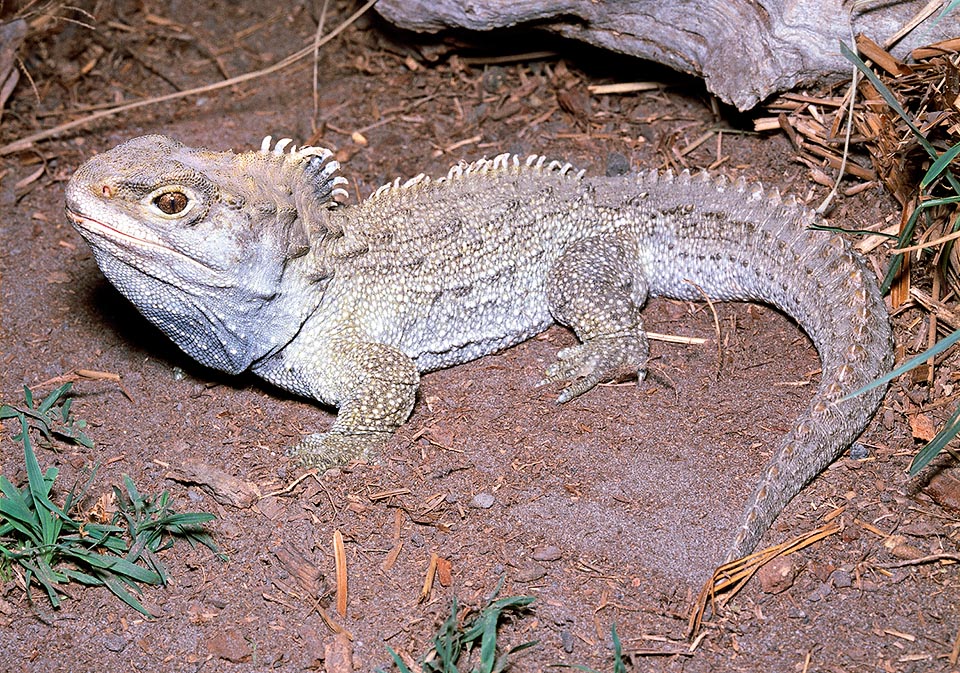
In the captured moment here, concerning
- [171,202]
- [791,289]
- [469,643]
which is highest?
[171,202]

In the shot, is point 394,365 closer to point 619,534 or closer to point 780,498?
point 619,534

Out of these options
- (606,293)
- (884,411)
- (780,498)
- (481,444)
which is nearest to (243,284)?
(481,444)

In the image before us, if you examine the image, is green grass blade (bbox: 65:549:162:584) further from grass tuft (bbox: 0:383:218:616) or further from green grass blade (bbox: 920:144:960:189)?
green grass blade (bbox: 920:144:960:189)

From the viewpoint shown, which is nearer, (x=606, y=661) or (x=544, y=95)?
(x=606, y=661)

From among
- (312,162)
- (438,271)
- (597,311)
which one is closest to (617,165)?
(597,311)

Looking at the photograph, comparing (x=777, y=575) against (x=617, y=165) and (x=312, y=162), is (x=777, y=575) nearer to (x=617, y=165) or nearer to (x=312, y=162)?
(x=312, y=162)

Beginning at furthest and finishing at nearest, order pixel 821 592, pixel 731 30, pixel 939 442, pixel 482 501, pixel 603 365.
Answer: pixel 731 30
pixel 603 365
pixel 482 501
pixel 821 592
pixel 939 442
